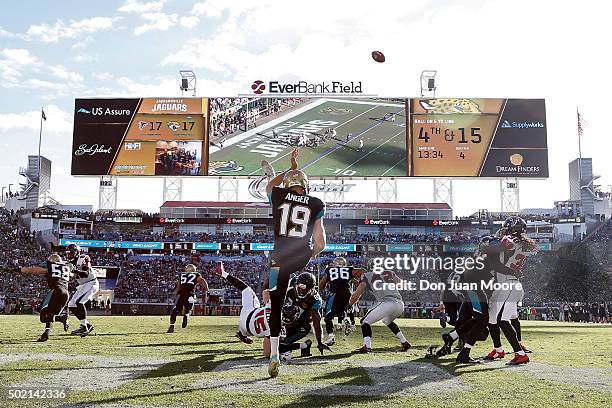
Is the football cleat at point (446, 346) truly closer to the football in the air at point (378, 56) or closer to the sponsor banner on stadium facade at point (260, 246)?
the football in the air at point (378, 56)

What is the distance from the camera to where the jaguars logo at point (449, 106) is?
4059 cm

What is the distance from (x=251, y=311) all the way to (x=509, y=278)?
178 inches

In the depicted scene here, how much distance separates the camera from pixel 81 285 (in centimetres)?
1463

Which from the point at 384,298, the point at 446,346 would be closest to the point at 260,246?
the point at 384,298

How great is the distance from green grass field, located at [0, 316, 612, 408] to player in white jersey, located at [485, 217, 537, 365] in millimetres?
696

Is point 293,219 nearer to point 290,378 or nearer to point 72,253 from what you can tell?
point 290,378

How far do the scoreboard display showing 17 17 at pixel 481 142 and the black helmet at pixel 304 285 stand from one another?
3117 centimetres

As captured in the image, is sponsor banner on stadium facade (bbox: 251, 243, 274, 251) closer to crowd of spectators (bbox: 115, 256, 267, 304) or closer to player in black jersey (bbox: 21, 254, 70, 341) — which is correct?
crowd of spectators (bbox: 115, 256, 267, 304)

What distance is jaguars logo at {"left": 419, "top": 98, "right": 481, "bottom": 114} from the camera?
4059 cm

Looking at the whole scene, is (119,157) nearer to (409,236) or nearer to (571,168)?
(409,236)

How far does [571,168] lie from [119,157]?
156 feet

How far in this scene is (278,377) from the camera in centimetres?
684

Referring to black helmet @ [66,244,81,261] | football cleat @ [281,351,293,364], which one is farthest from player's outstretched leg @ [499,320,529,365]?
black helmet @ [66,244,81,261]

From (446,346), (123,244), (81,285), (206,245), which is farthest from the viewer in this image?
(206,245)
